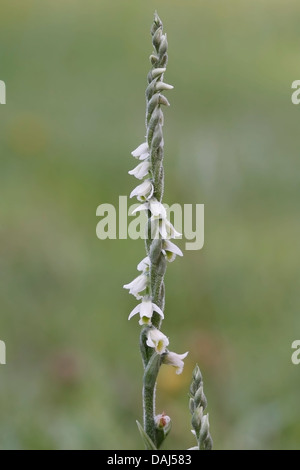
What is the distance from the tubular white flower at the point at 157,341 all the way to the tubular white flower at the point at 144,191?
0.80 ft

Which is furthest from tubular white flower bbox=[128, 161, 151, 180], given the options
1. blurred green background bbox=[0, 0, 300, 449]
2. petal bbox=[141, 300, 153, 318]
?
blurred green background bbox=[0, 0, 300, 449]

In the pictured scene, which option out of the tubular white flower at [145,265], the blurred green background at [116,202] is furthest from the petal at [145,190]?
the blurred green background at [116,202]

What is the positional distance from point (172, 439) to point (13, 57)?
5.74m

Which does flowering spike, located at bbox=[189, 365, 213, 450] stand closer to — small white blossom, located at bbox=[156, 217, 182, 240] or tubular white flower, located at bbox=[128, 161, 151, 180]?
small white blossom, located at bbox=[156, 217, 182, 240]

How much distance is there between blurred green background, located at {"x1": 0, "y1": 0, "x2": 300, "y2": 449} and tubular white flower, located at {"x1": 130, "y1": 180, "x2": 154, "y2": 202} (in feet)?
4.91

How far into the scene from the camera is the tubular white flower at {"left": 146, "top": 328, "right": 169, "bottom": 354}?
143 centimetres

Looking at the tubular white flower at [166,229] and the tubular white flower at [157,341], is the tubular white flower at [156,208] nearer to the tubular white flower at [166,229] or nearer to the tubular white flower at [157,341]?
the tubular white flower at [166,229]

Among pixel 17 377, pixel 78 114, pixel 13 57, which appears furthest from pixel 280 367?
pixel 13 57

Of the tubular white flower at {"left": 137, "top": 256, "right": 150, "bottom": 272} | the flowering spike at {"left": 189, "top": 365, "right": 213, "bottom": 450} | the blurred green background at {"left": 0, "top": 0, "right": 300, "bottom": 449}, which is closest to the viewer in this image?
the flowering spike at {"left": 189, "top": 365, "right": 213, "bottom": 450}

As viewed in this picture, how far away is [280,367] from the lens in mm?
3539

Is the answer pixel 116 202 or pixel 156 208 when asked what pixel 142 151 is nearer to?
pixel 156 208

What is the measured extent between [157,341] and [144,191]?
268 mm

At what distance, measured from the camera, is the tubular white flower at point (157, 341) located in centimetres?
143

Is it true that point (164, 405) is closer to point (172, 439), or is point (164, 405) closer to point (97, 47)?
point (172, 439)
